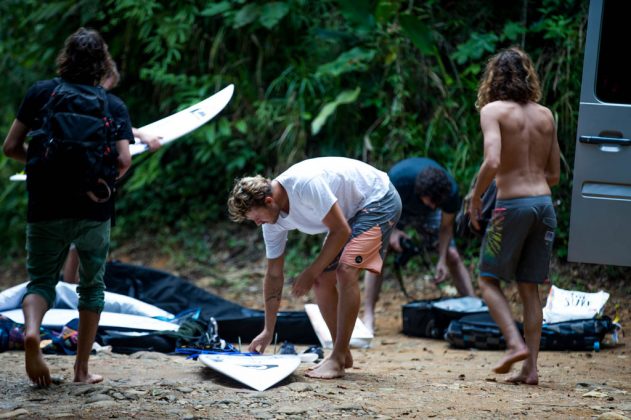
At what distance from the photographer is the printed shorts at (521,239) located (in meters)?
4.44

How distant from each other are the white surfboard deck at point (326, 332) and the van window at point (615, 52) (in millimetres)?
2191

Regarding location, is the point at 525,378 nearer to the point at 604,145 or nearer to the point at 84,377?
the point at 604,145

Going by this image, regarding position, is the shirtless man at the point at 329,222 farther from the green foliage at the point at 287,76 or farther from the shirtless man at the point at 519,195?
the green foliage at the point at 287,76

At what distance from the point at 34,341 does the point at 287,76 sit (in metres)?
6.54

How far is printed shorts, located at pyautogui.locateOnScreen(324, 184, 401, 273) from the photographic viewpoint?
4.36 metres

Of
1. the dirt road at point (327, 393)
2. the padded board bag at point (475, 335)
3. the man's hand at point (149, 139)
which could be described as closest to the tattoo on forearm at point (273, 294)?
the dirt road at point (327, 393)

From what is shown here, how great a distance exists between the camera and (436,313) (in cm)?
641

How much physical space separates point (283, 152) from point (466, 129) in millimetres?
2206

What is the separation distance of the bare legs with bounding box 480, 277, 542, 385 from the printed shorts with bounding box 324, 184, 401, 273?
66 centimetres

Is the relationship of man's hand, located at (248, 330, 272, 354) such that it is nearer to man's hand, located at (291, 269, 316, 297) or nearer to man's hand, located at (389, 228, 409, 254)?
man's hand, located at (291, 269, 316, 297)

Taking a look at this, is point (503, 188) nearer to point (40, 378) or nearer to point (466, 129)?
point (40, 378)

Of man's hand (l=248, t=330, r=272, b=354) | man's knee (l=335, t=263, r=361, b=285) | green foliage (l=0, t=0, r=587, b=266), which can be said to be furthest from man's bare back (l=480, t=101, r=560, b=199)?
green foliage (l=0, t=0, r=587, b=266)

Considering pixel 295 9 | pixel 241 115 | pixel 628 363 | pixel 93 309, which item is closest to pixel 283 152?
pixel 241 115

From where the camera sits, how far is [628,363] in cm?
542
